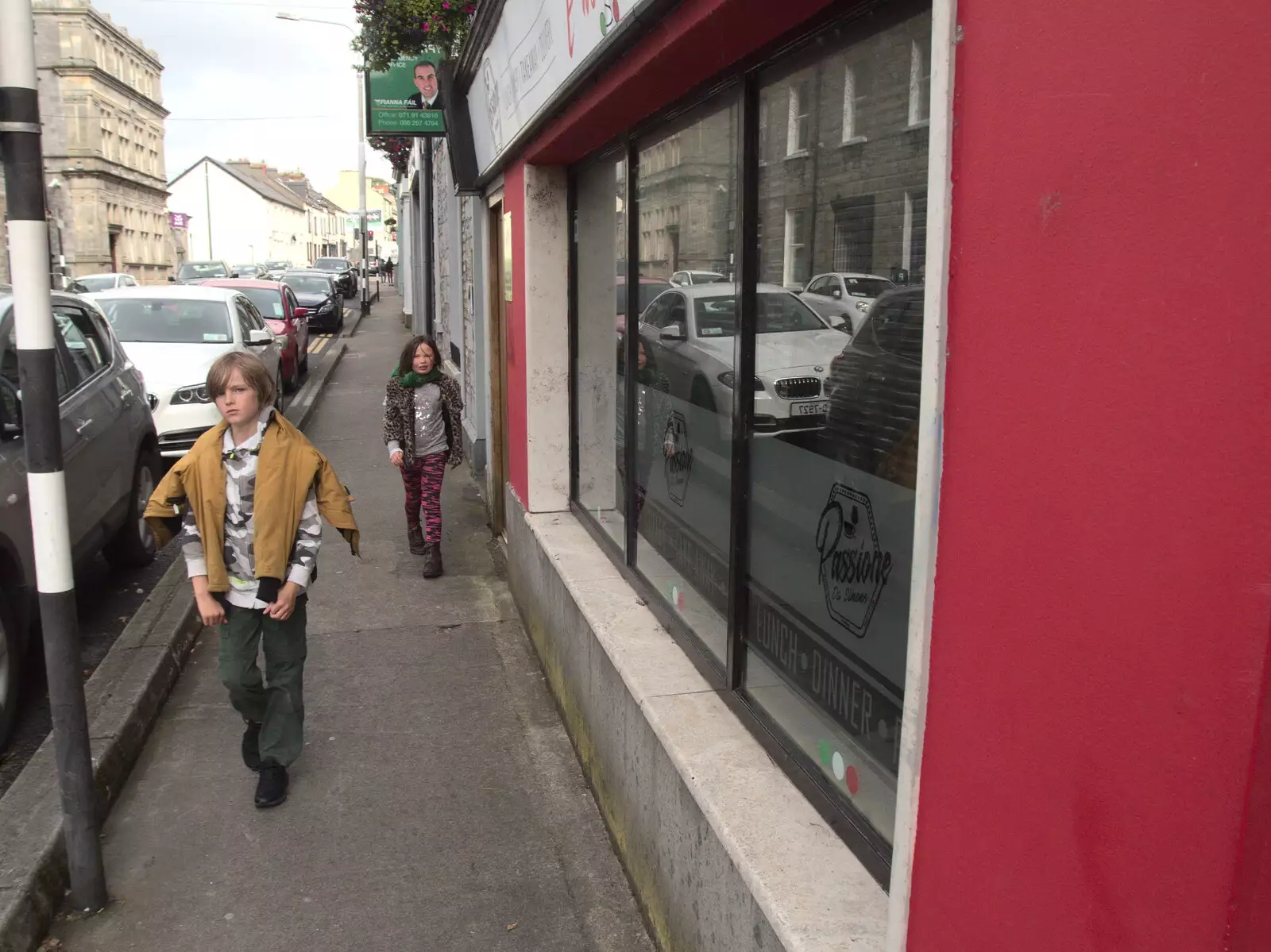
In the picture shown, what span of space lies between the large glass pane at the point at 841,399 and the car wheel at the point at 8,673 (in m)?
3.30

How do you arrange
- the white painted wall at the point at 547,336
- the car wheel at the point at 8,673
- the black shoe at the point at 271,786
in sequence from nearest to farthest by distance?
1. the black shoe at the point at 271,786
2. the car wheel at the point at 8,673
3. the white painted wall at the point at 547,336

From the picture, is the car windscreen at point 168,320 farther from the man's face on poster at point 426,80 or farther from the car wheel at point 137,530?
the car wheel at point 137,530

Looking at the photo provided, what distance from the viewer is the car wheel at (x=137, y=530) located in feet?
24.2

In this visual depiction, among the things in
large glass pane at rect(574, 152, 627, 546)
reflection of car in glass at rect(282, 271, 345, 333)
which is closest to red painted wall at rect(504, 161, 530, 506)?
large glass pane at rect(574, 152, 627, 546)

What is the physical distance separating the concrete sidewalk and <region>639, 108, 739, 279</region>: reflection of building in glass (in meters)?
2.06

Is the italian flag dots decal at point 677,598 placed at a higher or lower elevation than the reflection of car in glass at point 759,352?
lower

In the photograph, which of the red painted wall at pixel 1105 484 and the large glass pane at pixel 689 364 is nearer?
the red painted wall at pixel 1105 484

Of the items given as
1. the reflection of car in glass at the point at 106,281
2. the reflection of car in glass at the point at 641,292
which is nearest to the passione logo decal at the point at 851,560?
the reflection of car in glass at the point at 641,292

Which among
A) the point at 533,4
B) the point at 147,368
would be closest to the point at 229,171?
the point at 147,368

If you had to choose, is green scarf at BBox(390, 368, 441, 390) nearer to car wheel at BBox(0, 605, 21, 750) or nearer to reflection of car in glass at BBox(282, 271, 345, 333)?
car wheel at BBox(0, 605, 21, 750)

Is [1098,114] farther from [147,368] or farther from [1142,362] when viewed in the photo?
[147,368]

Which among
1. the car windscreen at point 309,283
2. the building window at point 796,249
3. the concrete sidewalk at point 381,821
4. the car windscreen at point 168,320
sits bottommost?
the concrete sidewalk at point 381,821

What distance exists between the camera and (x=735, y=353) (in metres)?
3.39

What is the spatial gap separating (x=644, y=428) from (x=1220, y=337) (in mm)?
3576
